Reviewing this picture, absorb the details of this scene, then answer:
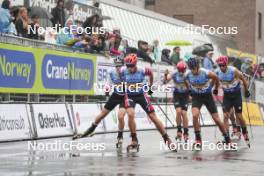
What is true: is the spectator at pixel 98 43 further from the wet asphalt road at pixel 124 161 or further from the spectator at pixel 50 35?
the wet asphalt road at pixel 124 161

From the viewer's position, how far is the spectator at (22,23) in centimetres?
2092

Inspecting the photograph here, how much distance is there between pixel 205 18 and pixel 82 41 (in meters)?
43.9

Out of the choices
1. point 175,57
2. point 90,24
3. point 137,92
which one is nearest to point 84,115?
point 90,24

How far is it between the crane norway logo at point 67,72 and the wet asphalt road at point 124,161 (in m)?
3.40

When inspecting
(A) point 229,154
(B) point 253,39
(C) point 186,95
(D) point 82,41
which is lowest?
(A) point 229,154

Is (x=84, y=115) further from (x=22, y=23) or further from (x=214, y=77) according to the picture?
(x=214, y=77)

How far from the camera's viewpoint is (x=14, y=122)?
19328 mm

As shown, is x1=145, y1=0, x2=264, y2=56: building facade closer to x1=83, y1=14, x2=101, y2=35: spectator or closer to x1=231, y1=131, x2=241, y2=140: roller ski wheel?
x1=83, y1=14, x2=101, y2=35: spectator

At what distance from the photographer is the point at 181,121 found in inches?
835

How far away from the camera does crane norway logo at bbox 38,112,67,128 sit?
67.5 ft

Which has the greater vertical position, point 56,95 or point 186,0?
point 186,0

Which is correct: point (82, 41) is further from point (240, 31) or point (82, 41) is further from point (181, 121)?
point (240, 31)

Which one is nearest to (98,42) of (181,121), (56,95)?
(56,95)

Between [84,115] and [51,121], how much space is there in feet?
7.40
